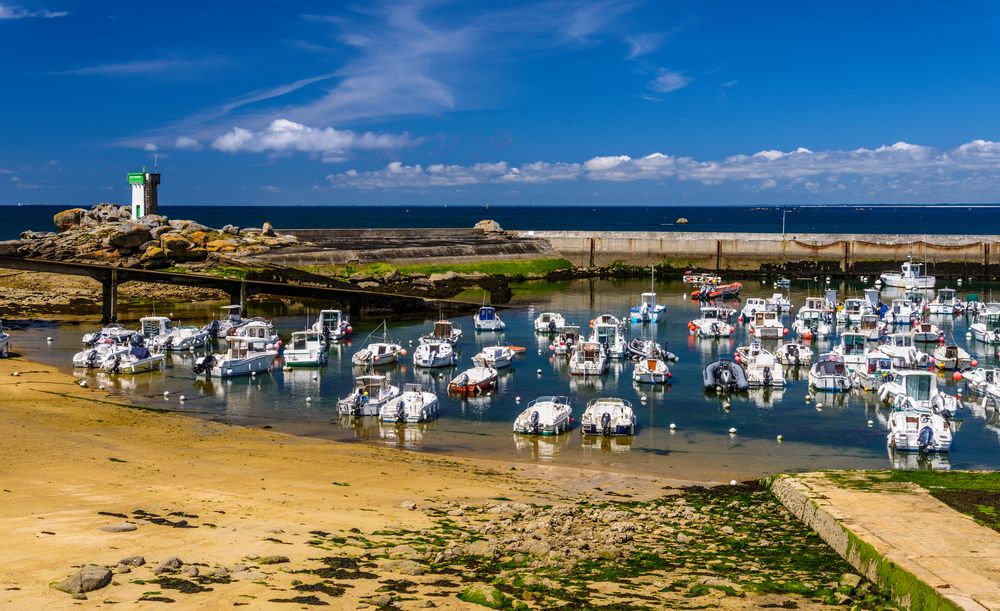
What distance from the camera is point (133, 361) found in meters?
51.5

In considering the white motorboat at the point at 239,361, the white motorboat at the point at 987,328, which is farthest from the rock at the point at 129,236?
the white motorboat at the point at 987,328

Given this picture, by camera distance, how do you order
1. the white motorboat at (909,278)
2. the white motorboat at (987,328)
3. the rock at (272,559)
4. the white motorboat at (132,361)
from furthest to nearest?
the white motorboat at (909,278), the white motorboat at (987,328), the white motorboat at (132,361), the rock at (272,559)

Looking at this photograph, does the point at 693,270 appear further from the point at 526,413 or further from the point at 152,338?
the point at 526,413

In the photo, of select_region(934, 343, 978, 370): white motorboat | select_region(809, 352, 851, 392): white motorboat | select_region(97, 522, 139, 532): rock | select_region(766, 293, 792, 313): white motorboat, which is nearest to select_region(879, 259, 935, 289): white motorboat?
select_region(766, 293, 792, 313): white motorboat

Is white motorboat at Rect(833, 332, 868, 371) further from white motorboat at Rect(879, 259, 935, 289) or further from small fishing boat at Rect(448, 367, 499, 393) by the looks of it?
white motorboat at Rect(879, 259, 935, 289)

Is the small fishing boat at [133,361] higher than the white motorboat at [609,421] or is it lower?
higher

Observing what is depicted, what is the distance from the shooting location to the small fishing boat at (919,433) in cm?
3475

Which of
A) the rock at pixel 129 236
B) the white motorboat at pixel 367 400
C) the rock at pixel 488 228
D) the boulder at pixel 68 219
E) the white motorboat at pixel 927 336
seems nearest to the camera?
the white motorboat at pixel 367 400

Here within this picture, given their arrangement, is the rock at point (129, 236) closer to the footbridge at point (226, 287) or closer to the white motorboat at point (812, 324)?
the footbridge at point (226, 287)

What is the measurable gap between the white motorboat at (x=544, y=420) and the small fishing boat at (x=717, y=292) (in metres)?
56.7

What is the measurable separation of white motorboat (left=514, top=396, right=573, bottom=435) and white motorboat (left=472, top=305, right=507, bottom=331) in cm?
3192

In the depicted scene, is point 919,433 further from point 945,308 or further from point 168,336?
point 945,308

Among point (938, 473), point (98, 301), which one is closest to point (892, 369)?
point (938, 473)

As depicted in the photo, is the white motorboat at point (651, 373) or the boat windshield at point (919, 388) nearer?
the boat windshield at point (919, 388)
